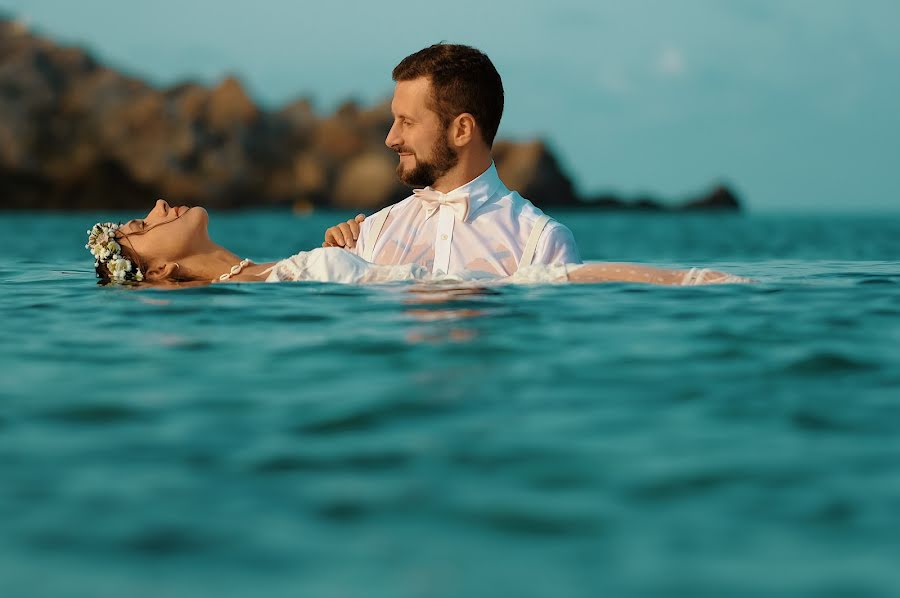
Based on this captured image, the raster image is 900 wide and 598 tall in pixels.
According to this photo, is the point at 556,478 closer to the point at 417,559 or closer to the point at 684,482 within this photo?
the point at 684,482

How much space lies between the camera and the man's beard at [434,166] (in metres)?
8.65

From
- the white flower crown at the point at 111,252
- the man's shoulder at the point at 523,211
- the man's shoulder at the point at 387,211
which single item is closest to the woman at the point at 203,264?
the white flower crown at the point at 111,252

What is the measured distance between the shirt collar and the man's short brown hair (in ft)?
0.96

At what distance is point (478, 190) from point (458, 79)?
2.75ft

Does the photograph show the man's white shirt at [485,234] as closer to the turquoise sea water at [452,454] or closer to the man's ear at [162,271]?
the turquoise sea water at [452,454]

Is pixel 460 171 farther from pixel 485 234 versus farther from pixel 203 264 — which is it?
pixel 203 264

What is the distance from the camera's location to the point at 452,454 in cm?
432

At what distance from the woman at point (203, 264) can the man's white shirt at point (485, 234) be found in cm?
15

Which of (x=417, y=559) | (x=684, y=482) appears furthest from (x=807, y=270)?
(x=417, y=559)

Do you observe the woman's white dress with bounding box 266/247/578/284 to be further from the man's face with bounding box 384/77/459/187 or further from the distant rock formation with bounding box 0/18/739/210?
the distant rock formation with bounding box 0/18/739/210

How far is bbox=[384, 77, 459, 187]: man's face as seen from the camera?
8.62m

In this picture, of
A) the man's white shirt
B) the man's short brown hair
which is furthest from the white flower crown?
the man's short brown hair

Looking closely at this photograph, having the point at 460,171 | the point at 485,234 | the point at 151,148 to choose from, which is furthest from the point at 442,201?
the point at 151,148

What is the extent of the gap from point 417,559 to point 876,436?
7.58 feet
